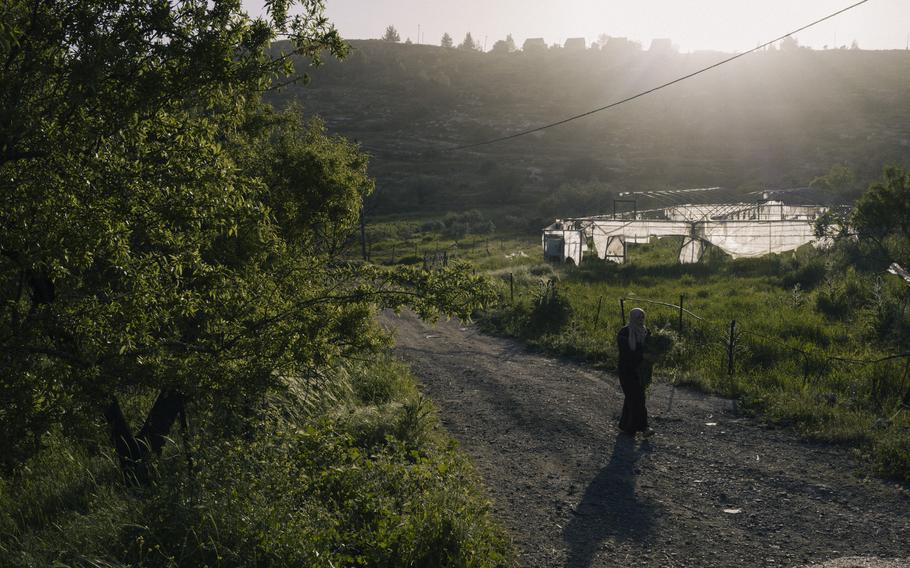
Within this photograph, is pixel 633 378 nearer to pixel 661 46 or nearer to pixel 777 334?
pixel 777 334

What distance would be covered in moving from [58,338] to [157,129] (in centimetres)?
203

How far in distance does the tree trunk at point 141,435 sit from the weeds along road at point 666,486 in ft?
13.0

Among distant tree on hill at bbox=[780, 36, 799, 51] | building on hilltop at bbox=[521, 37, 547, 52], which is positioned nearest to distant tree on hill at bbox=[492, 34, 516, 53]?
building on hilltop at bbox=[521, 37, 547, 52]

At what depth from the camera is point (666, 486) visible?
830 centimetres

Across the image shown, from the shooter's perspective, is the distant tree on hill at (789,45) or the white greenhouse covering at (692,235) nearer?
the white greenhouse covering at (692,235)

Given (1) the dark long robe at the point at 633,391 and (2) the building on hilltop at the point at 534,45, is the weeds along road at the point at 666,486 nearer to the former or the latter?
(1) the dark long robe at the point at 633,391

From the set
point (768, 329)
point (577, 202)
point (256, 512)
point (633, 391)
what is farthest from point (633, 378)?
point (577, 202)

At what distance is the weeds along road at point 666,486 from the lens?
6.72 meters

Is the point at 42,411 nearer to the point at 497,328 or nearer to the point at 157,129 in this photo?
the point at 157,129

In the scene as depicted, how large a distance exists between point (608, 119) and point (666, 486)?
10776cm

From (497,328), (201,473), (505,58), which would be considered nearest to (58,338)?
(201,473)

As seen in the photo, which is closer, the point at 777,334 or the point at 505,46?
the point at 777,334

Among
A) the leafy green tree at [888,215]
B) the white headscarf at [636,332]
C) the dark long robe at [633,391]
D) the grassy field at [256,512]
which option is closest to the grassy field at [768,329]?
the leafy green tree at [888,215]

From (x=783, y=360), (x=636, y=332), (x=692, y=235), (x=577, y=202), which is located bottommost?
(x=783, y=360)
